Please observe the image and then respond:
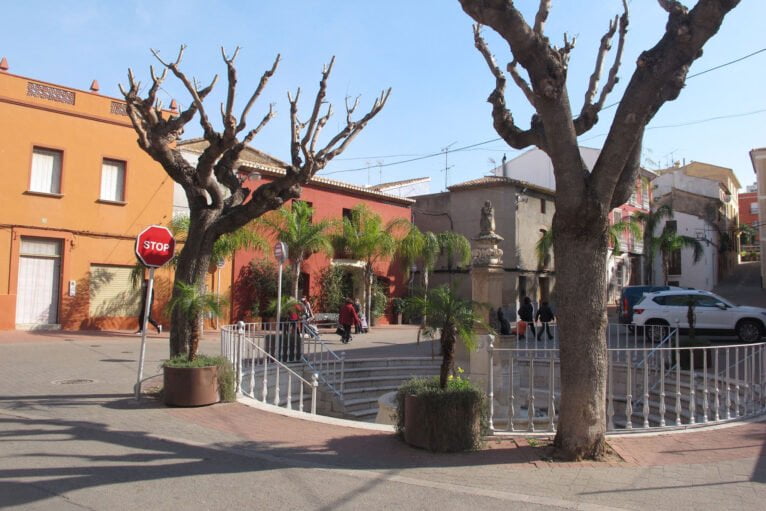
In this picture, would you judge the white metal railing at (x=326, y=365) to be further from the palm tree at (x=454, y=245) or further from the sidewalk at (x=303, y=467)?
the palm tree at (x=454, y=245)

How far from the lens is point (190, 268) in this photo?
9750 mm

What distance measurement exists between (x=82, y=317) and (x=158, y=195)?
5149 mm

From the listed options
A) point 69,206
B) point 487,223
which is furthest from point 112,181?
point 487,223

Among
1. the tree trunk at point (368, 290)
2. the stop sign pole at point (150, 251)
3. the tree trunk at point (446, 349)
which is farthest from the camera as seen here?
the tree trunk at point (368, 290)

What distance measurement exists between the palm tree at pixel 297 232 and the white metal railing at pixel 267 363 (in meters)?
9.35

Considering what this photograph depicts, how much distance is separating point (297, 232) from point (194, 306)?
14305 millimetres

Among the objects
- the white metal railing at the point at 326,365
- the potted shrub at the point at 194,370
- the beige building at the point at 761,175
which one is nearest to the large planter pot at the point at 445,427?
the potted shrub at the point at 194,370

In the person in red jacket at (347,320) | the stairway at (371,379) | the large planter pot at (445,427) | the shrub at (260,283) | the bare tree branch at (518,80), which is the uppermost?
the bare tree branch at (518,80)

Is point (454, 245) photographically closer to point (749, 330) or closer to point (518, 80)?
point (749, 330)

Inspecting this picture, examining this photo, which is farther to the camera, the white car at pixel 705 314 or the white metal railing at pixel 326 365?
the white car at pixel 705 314

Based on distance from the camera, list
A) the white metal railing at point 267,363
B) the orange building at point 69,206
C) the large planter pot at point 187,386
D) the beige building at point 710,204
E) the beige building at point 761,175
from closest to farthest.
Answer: the large planter pot at point 187,386
the white metal railing at point 267,363
the orange building at point 69,206
the beige building at point 761,175
the beige building at point 710,204

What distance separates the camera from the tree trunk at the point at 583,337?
6168 millimetres

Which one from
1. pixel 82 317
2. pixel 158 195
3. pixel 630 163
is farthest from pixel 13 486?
pixel 158 195

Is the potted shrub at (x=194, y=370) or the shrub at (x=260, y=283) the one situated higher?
the shrub at (x=260, y=283)
